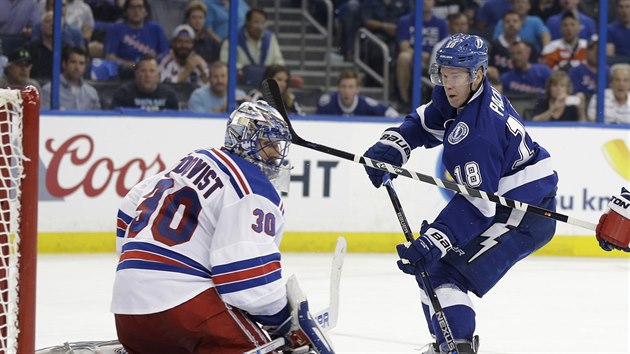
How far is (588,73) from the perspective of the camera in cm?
771

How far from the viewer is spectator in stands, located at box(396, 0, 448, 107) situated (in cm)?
753

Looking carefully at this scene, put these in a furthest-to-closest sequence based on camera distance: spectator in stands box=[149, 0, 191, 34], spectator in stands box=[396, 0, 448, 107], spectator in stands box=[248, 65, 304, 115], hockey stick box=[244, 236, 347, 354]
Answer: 1. spectator in stands box=[396, 0, 448, 107]
2. spectator in stands box=[248, 65, 304, 115]
3. spectator in stands box=[149, 0, 191, 34]
4. hockey stick box=[244, 236, 347, 354]

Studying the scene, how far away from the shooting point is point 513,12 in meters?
7.75

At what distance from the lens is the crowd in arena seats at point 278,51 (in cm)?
687

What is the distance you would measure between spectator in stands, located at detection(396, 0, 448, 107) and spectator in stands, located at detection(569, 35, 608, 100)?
881 mm

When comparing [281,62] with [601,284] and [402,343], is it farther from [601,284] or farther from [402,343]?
[402,343]

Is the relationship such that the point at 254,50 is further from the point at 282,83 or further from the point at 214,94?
the point at 214,94

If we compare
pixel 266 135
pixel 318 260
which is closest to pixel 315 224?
pixel 318 260

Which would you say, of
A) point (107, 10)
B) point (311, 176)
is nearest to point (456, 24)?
point (311, 176)

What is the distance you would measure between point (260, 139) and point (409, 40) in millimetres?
4488

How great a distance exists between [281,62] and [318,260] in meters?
1.33

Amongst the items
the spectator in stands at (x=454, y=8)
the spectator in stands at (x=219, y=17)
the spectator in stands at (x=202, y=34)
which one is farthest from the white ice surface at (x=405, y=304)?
the spectator in stands at (x=454, y=8)

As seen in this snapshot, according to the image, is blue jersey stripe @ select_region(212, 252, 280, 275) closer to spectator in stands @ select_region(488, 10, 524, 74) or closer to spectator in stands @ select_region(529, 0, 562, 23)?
spectator in stands @ select_region(488, 10, 524, 74)

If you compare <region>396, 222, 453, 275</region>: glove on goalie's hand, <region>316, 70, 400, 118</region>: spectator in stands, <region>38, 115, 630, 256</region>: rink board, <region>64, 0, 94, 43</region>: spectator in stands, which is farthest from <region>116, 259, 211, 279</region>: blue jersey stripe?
<region>316, 70, 400, 118</region>: spectator in stands
